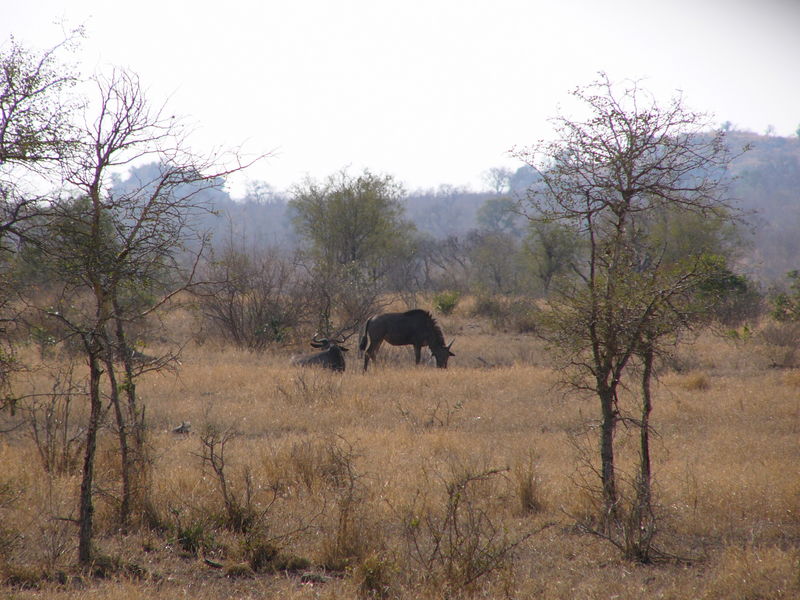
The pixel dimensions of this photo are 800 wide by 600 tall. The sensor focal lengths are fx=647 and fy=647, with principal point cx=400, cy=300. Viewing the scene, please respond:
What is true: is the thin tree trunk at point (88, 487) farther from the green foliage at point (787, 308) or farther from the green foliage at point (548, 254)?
the green foliage at point (548, 254)

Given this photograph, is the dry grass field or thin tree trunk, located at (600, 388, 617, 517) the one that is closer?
the dry grass field

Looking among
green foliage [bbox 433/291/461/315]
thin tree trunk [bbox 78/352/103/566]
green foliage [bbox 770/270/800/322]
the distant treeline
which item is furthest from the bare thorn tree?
the distant treeline

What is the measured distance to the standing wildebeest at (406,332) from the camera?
1441 centimetres

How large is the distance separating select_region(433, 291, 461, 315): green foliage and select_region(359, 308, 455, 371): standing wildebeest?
8915 millimetres

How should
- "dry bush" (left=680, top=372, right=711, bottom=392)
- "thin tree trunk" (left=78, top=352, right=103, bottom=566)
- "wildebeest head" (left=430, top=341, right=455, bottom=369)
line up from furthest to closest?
1. "wildebeest head" (left=430, top=341, right=455, bottom=369)
2. "dry bush" (left=680, top=372, right=711, bottom=392)
3. "thin tree trunk" (left=78, top=352, right=103, bottom=566)

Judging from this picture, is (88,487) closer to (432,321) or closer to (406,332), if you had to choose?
(406,332)

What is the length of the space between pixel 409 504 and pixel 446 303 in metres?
18.1

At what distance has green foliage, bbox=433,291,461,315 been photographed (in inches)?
929

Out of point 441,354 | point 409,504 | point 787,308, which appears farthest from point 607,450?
point 787,308

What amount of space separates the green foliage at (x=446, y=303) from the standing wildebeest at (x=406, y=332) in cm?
892

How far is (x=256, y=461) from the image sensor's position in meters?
6.81

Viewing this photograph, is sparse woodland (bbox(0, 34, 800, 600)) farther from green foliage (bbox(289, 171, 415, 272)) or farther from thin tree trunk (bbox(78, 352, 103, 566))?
green foliage (bbox(289, 171, 415, 272))

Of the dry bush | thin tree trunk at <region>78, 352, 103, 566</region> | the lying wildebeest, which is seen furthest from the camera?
the lying wildebeest

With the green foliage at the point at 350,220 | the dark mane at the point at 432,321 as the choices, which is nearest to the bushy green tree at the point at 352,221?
the green foliage at the point at 350,220
